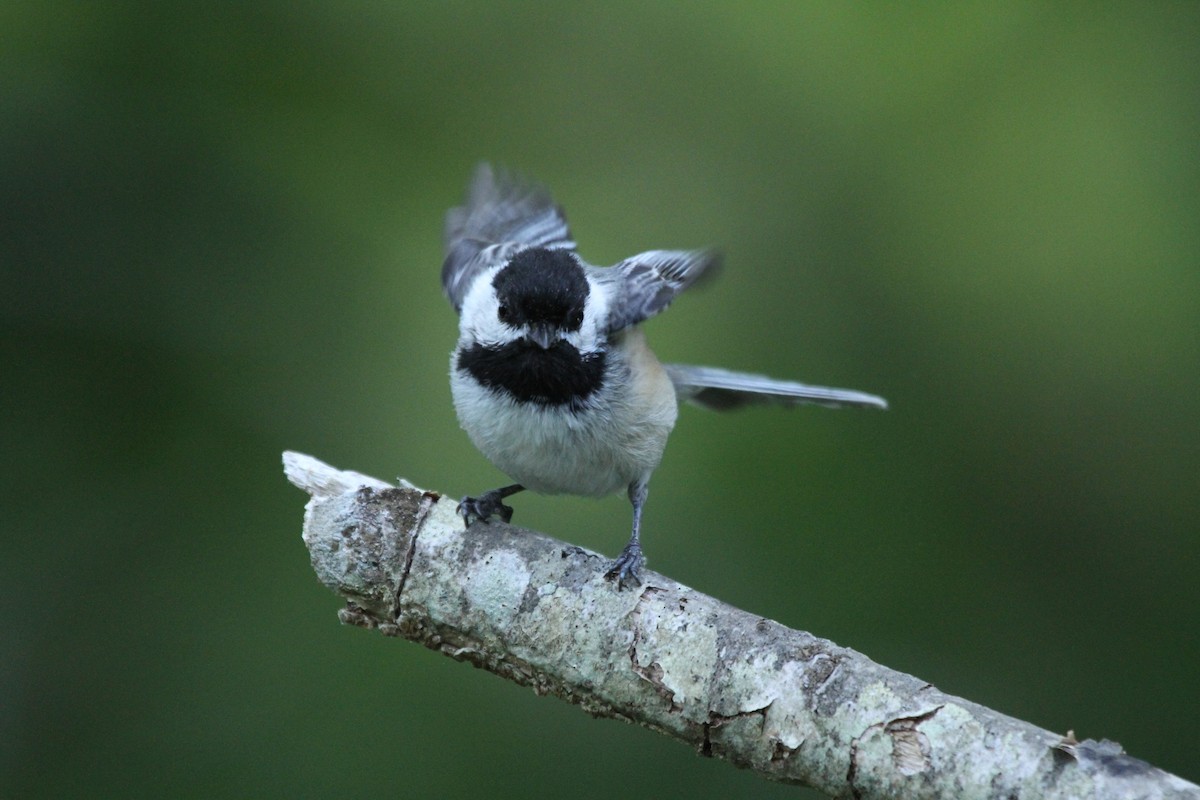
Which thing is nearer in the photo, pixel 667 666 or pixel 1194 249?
pixel 667 666

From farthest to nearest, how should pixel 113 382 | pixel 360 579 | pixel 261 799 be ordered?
pixel 113 382 < pixel 261 799 < pixel 360 579

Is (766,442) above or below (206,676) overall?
above

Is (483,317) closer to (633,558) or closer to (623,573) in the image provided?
(633,558)

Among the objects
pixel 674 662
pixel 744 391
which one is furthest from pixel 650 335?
pixel 674 662

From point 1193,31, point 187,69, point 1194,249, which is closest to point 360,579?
point 187,69

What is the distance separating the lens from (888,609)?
3553 millimetres

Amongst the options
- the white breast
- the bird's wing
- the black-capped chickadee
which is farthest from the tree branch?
the bird's wing

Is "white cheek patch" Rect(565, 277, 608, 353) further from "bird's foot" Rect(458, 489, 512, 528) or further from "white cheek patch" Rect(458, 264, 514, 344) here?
"bird's foot" Rect(458, 489, 512, 528)

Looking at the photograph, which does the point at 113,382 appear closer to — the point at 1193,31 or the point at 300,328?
the point at 300,328

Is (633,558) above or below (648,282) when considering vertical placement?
below

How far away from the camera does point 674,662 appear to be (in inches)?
79.1

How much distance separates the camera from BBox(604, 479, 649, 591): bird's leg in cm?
216

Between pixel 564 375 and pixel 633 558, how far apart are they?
19.1 inches

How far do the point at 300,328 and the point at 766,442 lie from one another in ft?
5.42
